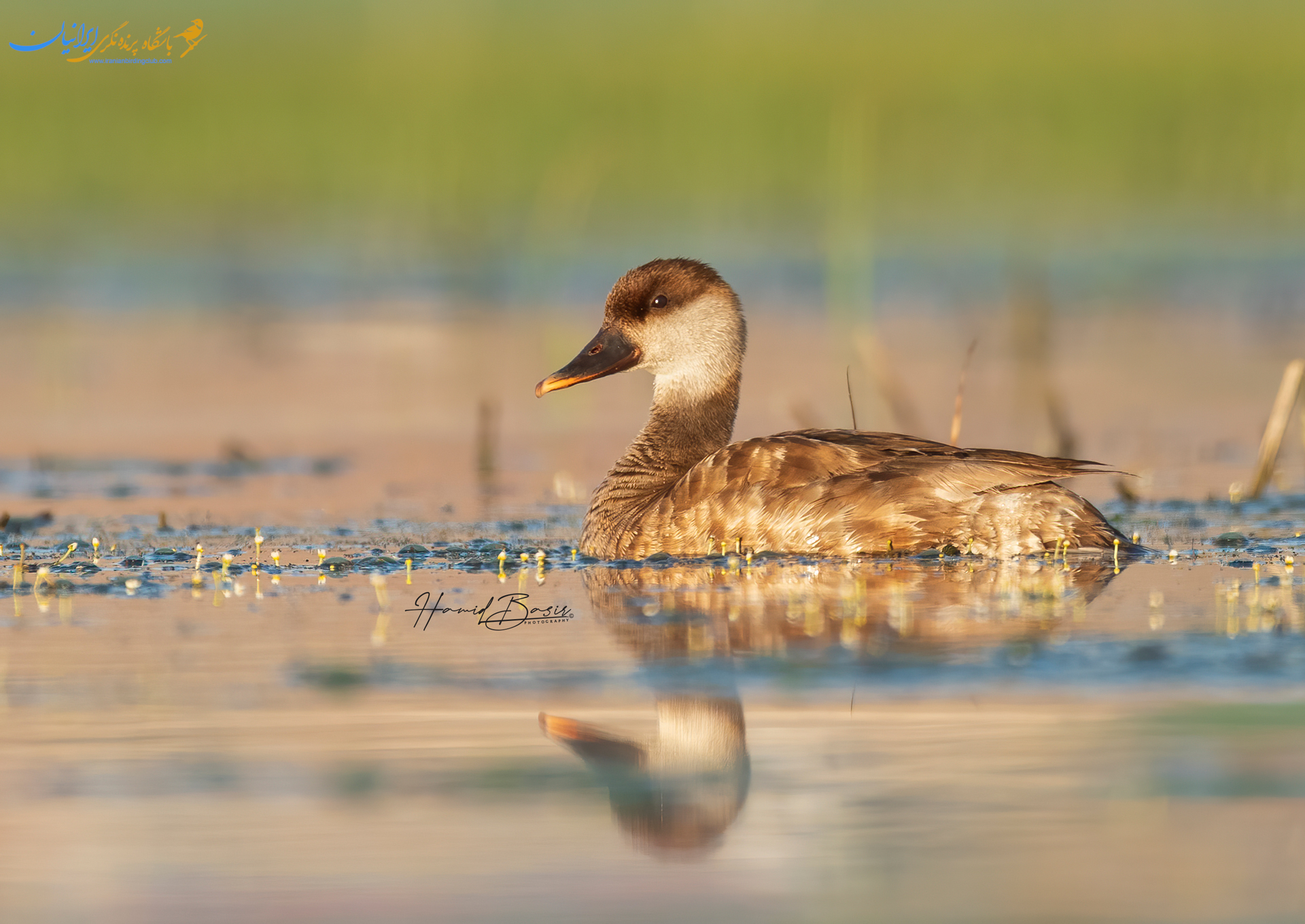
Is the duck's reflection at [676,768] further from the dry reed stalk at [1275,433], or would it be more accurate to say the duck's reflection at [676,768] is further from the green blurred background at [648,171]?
the green blurred background at [648,171]

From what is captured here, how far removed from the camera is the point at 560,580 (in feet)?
28.8

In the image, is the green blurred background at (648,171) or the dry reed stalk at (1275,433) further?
the green blurred background at (648,171)

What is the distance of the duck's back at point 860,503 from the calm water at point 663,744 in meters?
0.23

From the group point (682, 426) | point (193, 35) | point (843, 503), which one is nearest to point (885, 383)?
point (682, 426)

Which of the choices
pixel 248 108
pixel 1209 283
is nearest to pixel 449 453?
pixel 1209 283

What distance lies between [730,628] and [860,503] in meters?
1.93

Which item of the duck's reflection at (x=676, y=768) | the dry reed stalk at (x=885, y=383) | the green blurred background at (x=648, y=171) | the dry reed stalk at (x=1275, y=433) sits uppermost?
the green blurred background at (x=648, y=171)

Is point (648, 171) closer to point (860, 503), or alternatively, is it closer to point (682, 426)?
point (682, 426)

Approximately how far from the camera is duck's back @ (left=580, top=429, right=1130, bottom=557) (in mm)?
8820

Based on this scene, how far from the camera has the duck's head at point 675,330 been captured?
10742 mm

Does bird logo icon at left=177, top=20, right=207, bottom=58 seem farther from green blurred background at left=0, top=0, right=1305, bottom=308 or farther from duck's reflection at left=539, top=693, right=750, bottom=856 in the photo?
duck's reflection at left=539, top=693, right=750, bottom=856

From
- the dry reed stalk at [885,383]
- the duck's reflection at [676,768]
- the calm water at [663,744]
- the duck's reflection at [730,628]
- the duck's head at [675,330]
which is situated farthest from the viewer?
the dry reed stalk at [885,383]

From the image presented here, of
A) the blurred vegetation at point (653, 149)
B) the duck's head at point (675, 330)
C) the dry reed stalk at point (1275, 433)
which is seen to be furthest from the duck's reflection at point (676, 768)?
the blurred vegetation at point (653, 149)

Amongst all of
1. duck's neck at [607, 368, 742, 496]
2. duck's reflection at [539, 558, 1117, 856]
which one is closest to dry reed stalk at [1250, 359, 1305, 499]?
duck's reflection at [539, 558, 1117, 856]
